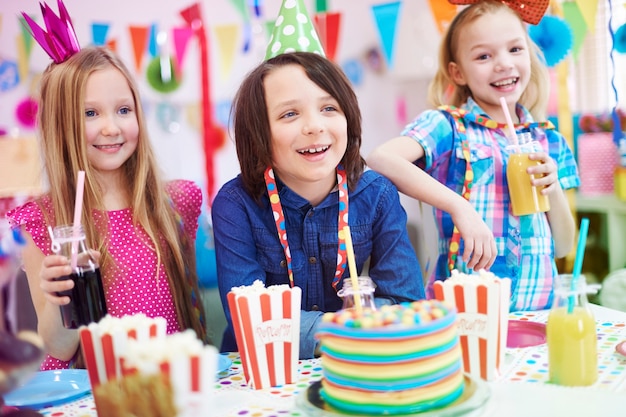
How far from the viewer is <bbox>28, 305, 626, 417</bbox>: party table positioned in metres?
0.95

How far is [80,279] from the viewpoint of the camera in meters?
1.15

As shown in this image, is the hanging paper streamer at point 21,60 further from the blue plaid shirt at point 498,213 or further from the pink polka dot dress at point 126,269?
the blue plaid shirt at point 498,213

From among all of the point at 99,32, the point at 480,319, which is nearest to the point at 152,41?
the point at 99,32

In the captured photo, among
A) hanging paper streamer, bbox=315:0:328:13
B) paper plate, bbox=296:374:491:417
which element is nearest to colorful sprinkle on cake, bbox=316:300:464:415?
paper plate, bbox=296:374:491:417

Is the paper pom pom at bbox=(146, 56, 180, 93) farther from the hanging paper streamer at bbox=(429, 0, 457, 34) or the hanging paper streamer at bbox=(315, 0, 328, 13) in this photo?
the hanging paper streamer at bbox=(429, 0, 457, 34)

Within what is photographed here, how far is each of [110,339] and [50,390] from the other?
284mm

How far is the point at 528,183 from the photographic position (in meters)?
1.60

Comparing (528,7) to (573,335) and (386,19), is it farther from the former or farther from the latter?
(573,335)

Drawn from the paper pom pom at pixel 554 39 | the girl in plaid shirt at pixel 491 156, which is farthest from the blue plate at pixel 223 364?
the paper pom pom at pixel 554 39

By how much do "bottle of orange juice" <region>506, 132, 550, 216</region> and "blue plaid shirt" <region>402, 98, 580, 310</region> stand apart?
0.13 metres

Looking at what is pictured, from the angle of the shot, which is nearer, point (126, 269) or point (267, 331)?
point (267, 331)

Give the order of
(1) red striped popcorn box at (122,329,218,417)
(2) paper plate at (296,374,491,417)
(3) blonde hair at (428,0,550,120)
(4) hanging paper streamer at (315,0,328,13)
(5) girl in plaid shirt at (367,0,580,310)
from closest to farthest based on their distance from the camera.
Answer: (1) red striped popcorn box at (122,329,218,417) < (2) paper plate at (296,374,491,417) < (5) girl in plaid shirt at (367,0,580,310) < (3) blonde hair at (428,0,550,120) < (4) hanging paper streamer at (315,0,328,13)

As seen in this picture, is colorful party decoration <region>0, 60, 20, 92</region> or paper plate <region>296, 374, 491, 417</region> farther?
colorful party decoration <region>0, 60, 20, 92</region>

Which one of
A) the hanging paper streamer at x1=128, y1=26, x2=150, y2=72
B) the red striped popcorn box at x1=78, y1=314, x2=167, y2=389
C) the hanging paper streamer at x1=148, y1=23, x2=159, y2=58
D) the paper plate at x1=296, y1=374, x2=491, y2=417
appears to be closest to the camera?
the paper plate at x1=296, y1=374, x2=491, y2=417
